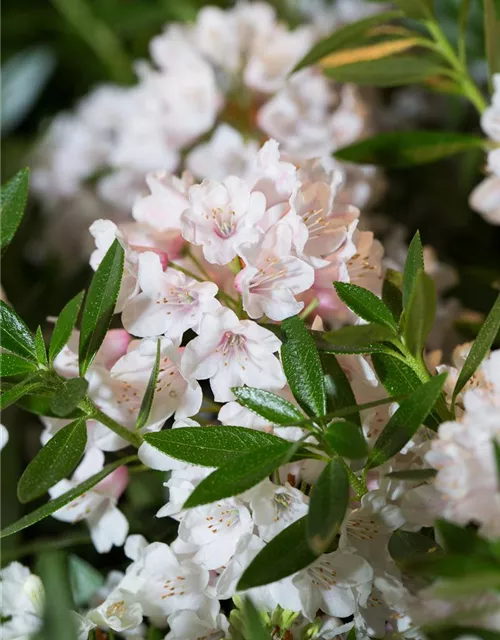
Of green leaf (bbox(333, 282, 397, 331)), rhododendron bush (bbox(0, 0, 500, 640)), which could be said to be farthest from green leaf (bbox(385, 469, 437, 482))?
green leaf (bbox(333, 282, 397, 331))

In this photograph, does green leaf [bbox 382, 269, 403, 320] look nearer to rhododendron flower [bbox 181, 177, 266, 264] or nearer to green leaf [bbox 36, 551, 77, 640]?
rhododendron flower [bbox 181, 177, 266, 264]

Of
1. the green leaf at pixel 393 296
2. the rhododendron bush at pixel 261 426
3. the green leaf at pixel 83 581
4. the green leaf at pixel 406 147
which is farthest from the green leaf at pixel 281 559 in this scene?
the green leaf at pixel 406 147

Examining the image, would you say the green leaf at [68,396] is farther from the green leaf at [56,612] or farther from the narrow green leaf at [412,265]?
the narrow green leaf at [412,265]

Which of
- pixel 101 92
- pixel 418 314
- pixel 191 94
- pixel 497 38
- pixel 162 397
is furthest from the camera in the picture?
pixel 101 92

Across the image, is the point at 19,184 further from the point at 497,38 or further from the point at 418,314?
the point at 497,38

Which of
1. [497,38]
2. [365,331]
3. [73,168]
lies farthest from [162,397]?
[73,168]

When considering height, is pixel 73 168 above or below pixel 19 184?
below
